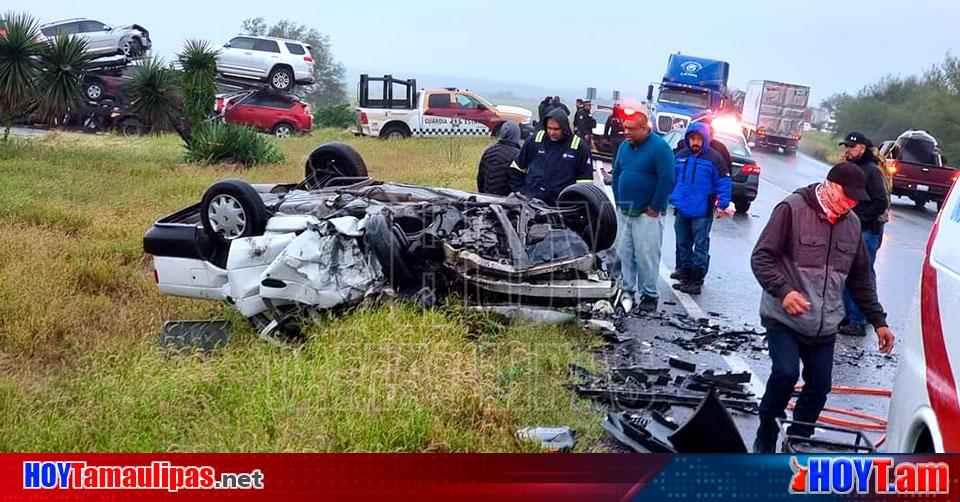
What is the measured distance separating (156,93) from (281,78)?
7023mm

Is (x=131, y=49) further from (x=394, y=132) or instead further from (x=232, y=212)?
(x=232, y=212)

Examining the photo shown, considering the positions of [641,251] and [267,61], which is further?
[267,61]

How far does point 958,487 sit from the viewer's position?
2850mm

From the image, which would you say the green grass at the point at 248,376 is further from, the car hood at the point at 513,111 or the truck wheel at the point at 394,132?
the car hood at the point at 513,111

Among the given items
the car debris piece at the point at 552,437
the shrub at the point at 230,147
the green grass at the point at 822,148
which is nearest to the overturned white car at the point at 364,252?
the car debris piece at the point at 552,437

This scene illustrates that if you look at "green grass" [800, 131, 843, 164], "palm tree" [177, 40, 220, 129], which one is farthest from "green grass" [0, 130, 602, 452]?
"green grass" [800, 131, 843, 164]

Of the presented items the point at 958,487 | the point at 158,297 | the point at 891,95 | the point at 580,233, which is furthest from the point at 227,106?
the point at 891,95

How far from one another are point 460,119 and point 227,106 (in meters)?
6.71

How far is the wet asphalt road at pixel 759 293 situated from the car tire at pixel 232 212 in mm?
3084

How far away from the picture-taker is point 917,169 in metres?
18.8

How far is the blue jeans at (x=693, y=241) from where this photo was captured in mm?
8398

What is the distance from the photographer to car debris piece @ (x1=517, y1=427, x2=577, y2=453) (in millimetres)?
4340

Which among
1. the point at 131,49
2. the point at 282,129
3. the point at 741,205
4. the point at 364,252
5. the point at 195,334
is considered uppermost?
the point at 131,49

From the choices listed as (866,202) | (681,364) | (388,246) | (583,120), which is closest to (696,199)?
(866,202)
